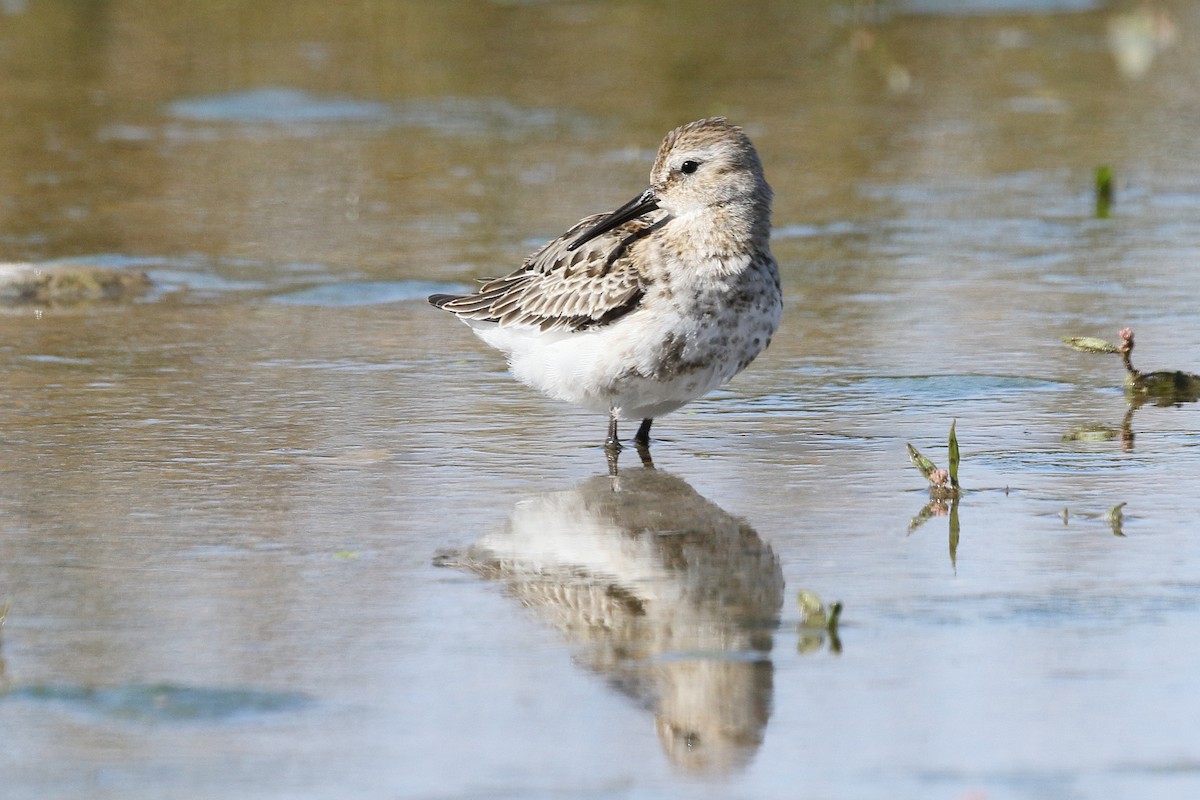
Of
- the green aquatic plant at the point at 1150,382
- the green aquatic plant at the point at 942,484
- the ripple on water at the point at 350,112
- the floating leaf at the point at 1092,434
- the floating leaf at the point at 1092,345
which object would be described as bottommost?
the green aquatic plant at the point at 942,484

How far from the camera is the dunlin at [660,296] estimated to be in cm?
681

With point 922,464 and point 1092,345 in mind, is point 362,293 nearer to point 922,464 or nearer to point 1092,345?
point 1092,345

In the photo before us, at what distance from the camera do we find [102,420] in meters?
7.15

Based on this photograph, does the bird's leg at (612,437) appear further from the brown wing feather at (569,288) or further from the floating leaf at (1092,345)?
the floating leaf at (1092,345)

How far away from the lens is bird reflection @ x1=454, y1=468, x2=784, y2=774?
14.0ft

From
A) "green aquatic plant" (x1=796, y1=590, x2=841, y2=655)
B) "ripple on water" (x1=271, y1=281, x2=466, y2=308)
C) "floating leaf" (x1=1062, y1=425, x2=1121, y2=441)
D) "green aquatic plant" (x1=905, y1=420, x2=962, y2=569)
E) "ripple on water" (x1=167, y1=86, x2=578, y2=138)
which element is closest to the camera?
"green aquatic plant" (x1=796, y1=590, x2=841, y2=655)

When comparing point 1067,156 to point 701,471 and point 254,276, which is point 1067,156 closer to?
point 254,276

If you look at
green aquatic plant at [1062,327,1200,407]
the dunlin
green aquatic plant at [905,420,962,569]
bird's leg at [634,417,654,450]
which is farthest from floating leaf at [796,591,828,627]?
green aquatic plant at [1062,327,1200,407]

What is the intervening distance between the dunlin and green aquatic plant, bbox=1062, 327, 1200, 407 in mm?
1268

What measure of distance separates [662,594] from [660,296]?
2011 millimetres

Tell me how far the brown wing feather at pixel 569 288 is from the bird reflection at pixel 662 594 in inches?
32.7

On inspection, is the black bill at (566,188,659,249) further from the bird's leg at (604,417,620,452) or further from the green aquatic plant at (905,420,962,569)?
the green aquatic plant at (905,420,962,569)

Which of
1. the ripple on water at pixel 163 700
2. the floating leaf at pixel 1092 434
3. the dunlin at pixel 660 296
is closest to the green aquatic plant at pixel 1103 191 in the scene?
the dunlin at pixel 660 296

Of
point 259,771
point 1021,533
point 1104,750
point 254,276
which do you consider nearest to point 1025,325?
point 1021,533
